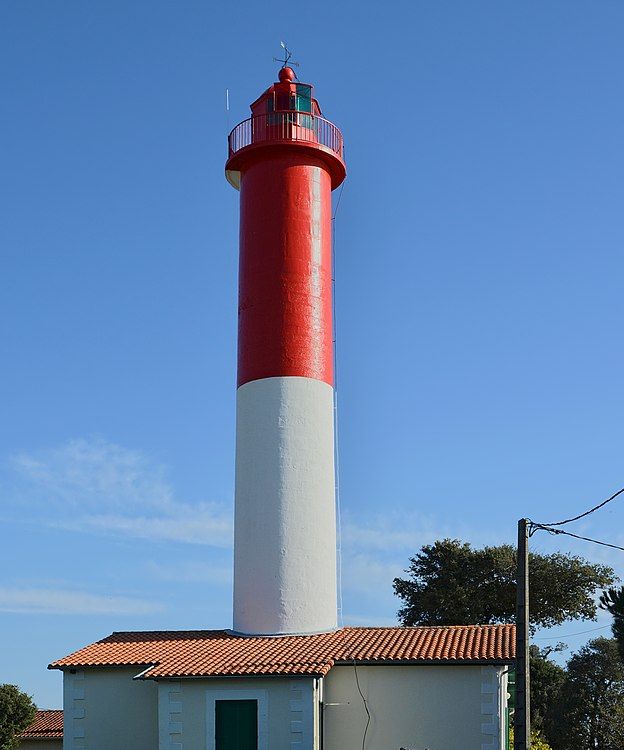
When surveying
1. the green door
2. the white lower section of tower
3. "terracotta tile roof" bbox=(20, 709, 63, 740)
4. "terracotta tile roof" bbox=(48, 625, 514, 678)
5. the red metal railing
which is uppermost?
the red metal railing

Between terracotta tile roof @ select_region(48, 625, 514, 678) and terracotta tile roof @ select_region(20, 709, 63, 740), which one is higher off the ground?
terracotta tile roof @ select_region(48, 625, 514, 678)

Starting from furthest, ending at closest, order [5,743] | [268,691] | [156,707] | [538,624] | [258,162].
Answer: [538,624] < [5,743] < [258,162] < [156,707] < [268,691]

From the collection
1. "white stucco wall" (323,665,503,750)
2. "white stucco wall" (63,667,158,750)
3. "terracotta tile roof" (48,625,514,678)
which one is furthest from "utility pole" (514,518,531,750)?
"white stucco wall" (63,667,158,750)

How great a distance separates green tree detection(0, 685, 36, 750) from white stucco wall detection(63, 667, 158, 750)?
42.2 ft

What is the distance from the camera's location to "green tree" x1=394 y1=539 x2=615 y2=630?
40969mm

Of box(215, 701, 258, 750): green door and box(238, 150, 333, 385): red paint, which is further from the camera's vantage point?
box(238, 150, 333, 385): red paint

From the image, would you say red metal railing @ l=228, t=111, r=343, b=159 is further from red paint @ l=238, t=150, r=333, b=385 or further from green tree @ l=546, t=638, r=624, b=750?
green tree @ l=546, t=638, r=624, b=750

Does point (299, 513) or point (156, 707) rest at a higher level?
point (299, 513)

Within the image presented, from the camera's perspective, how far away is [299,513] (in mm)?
24172

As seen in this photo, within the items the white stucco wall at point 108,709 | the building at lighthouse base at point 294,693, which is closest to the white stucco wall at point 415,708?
the building at lighthouse base at point 294,693

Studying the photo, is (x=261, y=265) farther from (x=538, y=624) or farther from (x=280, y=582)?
(x=538, y=624)

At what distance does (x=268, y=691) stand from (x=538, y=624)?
22.9m

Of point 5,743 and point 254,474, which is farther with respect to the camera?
point 5,743

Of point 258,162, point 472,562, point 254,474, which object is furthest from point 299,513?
point 472,562
